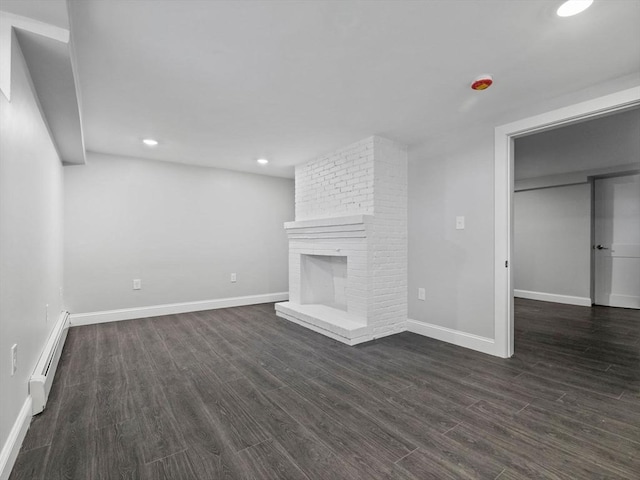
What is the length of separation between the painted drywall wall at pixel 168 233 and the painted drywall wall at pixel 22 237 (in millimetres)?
1408

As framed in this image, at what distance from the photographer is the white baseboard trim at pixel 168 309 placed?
13.1ft

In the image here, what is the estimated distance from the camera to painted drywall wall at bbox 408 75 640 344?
9.75ft

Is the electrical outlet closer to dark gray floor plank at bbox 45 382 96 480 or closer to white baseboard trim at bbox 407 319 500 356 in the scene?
dark gray floor plank at bbox 45 382 96 480

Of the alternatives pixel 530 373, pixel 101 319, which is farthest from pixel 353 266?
pixel 101 319

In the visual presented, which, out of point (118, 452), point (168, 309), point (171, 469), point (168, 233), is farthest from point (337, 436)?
point (168, 233)

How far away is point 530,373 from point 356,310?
5.49 feet

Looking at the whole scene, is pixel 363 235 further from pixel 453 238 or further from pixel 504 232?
pixel 504 232

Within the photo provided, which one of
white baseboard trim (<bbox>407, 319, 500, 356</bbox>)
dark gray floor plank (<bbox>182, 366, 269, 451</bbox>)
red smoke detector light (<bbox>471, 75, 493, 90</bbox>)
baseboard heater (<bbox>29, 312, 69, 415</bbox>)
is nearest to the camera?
dark gray floor plank (<bbox>182, 366, 269, 451</bbox>)

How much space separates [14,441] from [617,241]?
7.26 m

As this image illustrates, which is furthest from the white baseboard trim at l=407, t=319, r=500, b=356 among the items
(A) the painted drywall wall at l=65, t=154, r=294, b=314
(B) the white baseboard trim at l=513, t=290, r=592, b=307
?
(B) the white baseboard trim at l=513, t=290, r=592, b=307

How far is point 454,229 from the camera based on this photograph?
3287mm

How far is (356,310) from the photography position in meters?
3.51

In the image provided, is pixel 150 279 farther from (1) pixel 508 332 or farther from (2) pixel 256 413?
(1) pixel 508 332

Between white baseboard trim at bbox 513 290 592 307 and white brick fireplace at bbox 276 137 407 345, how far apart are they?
3509 mm
